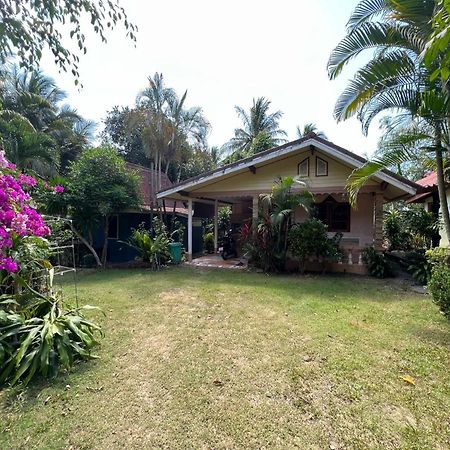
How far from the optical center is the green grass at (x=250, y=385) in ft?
7.51

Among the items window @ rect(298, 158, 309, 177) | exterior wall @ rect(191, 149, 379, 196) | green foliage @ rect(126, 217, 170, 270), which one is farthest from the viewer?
green foliage @ rect(126, 217, 170, 270)

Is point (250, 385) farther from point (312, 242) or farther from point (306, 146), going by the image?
point (306, 146)

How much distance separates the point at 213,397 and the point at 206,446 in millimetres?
593

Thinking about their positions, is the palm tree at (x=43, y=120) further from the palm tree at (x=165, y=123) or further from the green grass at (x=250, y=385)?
the green grass at (x=250, y=385)

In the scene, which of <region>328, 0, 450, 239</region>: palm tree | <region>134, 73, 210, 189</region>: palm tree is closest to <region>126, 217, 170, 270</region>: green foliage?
<region>134, 73, 210, 189</region>: palm tree

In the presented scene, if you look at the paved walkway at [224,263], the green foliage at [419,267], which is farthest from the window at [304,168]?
the green foliage at [419,267]

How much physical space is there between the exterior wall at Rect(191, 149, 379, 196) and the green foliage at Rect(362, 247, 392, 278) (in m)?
2.06

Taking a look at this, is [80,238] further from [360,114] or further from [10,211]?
[360,114]

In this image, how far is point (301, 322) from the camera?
4758mm

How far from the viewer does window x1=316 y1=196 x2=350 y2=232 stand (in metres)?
A: 11.2

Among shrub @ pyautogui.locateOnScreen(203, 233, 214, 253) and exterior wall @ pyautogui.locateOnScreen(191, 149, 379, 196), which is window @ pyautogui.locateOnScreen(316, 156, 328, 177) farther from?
shrub @ pyautogui.locateOnScreen(203, 233, 214, 253)

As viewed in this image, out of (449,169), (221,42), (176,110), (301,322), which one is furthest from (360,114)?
(176,110)

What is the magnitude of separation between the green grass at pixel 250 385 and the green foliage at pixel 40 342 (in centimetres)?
19

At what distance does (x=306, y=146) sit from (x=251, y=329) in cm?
661
